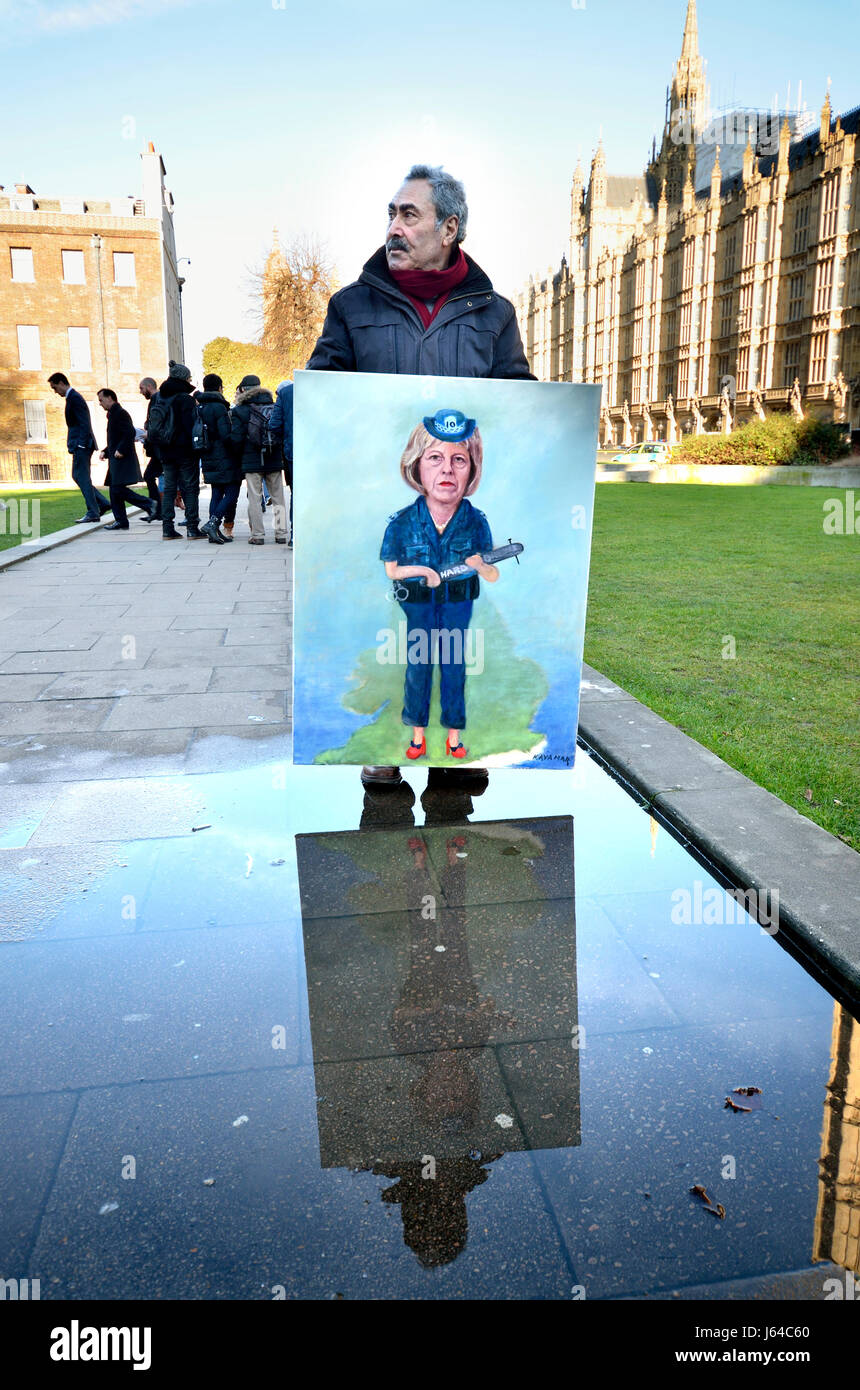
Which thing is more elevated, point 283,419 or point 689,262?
point 689,262

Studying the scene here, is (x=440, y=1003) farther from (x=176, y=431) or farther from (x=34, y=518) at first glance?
(x=34, y=518)

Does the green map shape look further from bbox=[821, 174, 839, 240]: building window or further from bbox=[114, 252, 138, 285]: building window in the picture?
bbox=[821, 174, 839, 240]: building window

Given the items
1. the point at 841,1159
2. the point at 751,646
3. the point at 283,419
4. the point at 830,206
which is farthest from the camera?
the point at 830,206

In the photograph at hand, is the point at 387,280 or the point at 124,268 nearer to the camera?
the point at 387,280

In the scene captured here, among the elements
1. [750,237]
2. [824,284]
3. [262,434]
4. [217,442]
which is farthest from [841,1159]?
[750,237]

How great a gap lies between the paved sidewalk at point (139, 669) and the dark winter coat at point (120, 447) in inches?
124

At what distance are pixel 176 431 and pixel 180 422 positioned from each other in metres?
0.14

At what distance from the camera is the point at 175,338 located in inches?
2094

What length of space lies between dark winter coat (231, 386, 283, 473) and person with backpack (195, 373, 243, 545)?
9 centimetres

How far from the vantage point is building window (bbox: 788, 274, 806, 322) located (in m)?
61.5

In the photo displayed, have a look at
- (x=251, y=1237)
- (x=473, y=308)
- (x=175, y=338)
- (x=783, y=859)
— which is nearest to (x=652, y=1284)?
(x=251, y=1237)

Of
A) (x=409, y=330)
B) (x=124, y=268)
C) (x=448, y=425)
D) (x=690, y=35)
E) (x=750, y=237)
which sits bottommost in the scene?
(x=448, y=425)

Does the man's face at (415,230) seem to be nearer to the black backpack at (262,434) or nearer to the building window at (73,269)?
the black backpack at (262,434)

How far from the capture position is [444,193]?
11.4ft
